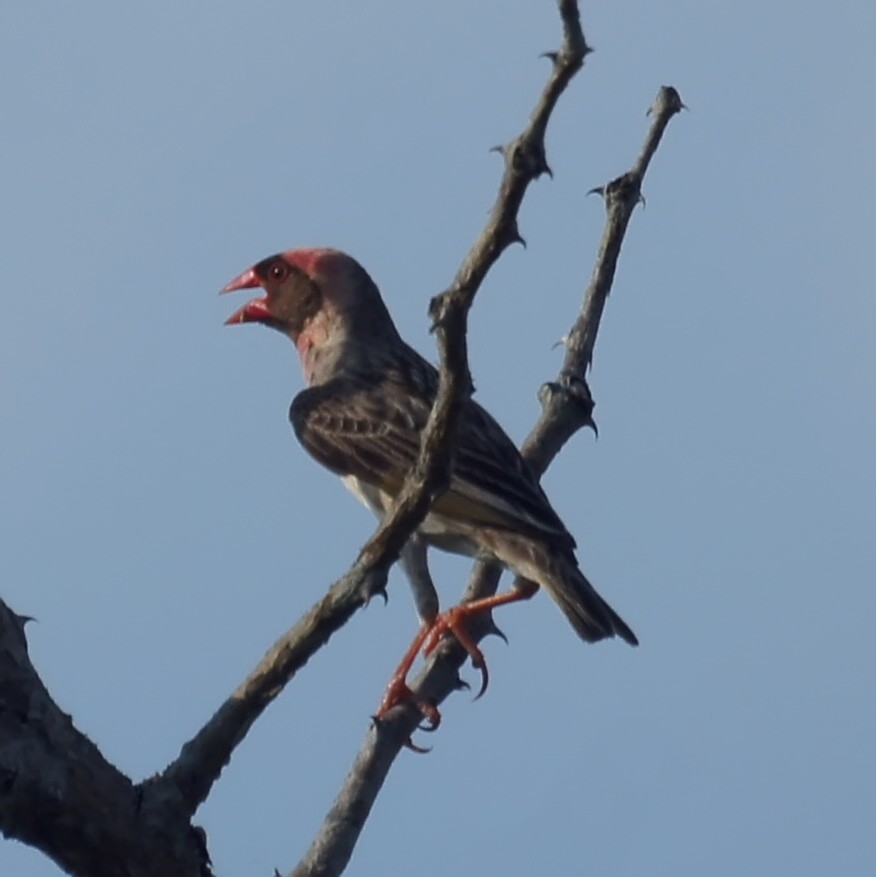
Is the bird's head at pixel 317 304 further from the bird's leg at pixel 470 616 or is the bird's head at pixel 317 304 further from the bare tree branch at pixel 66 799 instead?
the bare tree branch at pixel 66 799

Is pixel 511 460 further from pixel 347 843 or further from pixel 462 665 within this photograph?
pixel 347 843

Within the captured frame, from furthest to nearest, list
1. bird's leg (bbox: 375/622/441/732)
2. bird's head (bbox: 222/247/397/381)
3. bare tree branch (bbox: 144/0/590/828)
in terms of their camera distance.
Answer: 1. bird's head (bbox: 222/247/397/381)
2. bird's leg (bbox: 375/622/441/732)
3. bare tree branch (bbox: 144/0/590/828)

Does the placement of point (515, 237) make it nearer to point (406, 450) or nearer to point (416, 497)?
point (416, 497)

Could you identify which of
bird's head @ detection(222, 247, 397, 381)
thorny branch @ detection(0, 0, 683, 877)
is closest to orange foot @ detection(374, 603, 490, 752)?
thorny branch @ detection(0, 0, 683, 877)

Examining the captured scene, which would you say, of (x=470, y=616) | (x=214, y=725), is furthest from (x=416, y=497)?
(x=470, y=616)

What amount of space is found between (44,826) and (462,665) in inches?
115

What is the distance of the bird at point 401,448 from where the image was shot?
7059 millimetres

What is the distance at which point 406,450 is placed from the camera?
795 centimetres

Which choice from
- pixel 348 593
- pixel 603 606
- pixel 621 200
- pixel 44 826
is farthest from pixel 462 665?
pixel 44 826

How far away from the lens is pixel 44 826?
13.1 ft

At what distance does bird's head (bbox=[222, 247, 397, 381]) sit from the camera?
31.2ft

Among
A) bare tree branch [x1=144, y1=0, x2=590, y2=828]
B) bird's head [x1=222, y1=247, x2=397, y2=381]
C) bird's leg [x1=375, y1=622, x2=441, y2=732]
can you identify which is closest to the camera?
bare tree branch [x1=144, y1=0, x2=590, y2=828]

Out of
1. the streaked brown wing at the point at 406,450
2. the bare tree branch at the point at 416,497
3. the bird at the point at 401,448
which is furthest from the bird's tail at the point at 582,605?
the bare tree branch at the point at 416,497

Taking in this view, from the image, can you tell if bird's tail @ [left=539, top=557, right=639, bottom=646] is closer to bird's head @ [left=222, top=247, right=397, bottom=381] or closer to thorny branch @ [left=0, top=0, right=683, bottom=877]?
A: thorny branch @ [left=0, top=0, right=683, bottom=877]
